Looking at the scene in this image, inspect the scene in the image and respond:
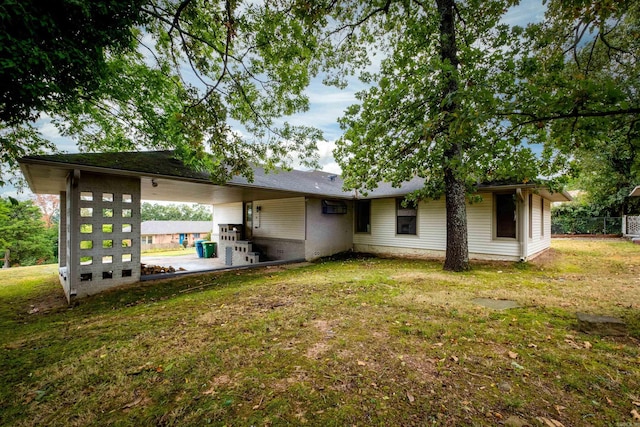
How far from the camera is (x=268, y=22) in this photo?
4664 millimetres

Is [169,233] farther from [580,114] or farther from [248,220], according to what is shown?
[580,114]

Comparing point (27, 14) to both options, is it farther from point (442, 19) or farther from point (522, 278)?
point (522, 278)

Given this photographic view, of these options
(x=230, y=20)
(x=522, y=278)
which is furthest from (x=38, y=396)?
(x=522, y=278)

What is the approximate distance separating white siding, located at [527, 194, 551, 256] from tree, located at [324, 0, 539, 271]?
162 inches

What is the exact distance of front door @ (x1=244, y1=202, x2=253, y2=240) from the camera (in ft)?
41.8

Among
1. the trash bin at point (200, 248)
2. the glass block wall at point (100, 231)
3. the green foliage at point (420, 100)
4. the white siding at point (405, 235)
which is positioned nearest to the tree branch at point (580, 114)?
the green foliage at point (420, 100)

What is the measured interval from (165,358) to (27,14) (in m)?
3.75

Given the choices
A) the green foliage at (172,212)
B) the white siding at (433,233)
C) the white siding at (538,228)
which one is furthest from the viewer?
the green foliage at (172,212)

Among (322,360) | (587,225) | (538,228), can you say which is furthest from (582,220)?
(322,360)

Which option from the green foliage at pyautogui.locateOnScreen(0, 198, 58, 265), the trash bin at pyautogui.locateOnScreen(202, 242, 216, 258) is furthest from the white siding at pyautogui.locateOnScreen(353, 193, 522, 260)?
the green foliage at pyautogui.locateOnScreen(0, 198, 58, 265)

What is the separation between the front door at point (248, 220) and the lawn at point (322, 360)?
7.55 m

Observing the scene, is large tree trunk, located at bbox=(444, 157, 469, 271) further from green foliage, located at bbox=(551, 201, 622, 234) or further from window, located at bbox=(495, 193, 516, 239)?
green foliage, located at bbox=(551, 201, 622, 234)

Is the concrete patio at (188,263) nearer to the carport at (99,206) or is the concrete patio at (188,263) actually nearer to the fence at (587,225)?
A: the carport at (99,206)

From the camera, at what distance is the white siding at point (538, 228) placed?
970cm
